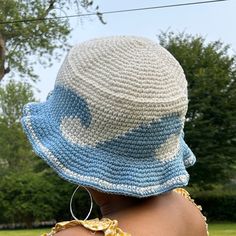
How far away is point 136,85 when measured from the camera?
1362mm

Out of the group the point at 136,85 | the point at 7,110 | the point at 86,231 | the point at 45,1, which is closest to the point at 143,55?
the point at 136,85

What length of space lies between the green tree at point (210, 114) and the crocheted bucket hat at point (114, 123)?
2289 centimetres

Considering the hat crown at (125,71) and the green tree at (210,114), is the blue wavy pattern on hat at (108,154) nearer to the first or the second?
the hat crown at (125,71)

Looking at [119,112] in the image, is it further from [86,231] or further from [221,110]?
[221,110]

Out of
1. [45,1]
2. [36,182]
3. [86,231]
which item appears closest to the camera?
[86,231]

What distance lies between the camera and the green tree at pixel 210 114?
24578 mm

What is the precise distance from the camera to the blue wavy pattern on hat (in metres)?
1.33

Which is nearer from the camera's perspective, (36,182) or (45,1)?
(45,1)

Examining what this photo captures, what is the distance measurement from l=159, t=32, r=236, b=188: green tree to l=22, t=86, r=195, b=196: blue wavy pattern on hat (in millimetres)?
22912

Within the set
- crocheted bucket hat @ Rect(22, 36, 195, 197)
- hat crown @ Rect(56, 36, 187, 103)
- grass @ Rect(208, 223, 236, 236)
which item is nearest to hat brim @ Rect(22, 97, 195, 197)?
crocheted bucket hat @ Rect(22, 36, 195, 197)

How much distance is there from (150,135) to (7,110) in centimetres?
4351

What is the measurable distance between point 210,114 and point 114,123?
2379 cm

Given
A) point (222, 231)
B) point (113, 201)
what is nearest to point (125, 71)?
point (113, 201)

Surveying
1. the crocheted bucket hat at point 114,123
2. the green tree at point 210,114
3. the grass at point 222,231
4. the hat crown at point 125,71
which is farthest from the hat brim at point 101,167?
the green tree at point 210,114
